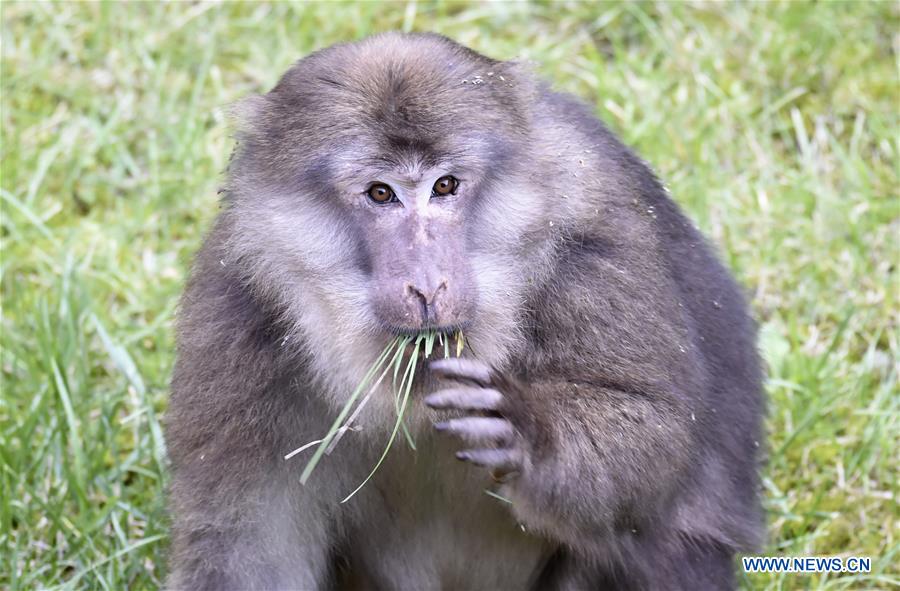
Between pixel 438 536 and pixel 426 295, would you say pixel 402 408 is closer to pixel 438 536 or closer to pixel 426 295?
pixel 426 295

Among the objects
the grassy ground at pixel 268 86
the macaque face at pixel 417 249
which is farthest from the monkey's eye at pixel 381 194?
the grassy ground at pixel 268 86

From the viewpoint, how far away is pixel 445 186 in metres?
3.90

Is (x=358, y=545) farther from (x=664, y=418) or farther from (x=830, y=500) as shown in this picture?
(x=830, y=500)

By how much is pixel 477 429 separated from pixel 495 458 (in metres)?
0.10

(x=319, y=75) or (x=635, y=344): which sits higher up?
(x=319, y=75)

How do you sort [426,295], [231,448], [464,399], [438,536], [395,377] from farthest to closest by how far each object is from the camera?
1. [438,536]
2. [231,448]
3. [395,377]
4. [464,399]
5. [426,295]

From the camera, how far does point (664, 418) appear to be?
4.12 m

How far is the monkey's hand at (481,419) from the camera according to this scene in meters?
3.75

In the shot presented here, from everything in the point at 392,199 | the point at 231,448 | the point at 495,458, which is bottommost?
the point at 231,448

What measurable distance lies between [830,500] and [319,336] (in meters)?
2.45

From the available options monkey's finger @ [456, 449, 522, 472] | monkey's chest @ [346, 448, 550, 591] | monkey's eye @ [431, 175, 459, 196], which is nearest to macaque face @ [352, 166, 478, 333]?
monkey's eye @ [431, 175, 459, 196]

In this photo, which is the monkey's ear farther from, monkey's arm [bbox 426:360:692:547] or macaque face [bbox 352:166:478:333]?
monkey's arm [bbox 426:360:692:547]

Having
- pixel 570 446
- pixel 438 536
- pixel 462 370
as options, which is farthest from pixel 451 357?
pixel 438 536

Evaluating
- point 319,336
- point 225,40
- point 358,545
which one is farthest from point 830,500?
point 225,40
